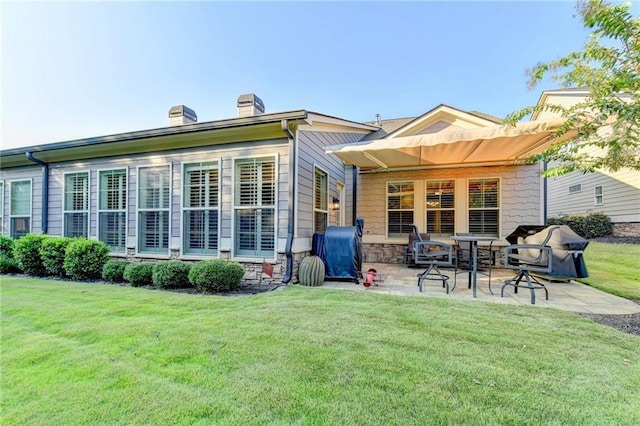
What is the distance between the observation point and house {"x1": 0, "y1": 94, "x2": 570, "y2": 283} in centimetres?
516

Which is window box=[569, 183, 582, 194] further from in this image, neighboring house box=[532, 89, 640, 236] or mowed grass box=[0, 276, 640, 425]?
mowed grass box=[0, 276, 640, 425]

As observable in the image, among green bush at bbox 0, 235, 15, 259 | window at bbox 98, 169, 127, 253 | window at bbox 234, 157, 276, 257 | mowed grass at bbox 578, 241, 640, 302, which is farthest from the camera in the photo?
green bush at bbox 0, 235, 15, 259

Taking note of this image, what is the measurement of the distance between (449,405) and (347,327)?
1.28 metres

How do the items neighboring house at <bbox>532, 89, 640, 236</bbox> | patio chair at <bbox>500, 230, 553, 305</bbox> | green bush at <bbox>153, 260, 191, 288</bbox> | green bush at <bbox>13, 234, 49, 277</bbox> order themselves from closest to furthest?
patio chair at <bbox>500, 230, 553, 305</bbox> → green bush at <bbox>153, 260, 191, 288</bbox> → green bush at <bbox>13, 234, 49, 277</bbox> → neighboring house at <bbox>532, 89, 640, 236</bbox>

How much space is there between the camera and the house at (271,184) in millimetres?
5156

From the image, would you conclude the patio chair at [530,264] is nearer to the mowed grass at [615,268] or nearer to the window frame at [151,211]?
the mowed grass at [615,268]

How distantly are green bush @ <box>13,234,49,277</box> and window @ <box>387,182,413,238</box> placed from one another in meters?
8.30

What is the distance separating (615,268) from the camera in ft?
21.0

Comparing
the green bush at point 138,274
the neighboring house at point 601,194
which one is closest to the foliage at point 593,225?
the neighboring house at point 601,194

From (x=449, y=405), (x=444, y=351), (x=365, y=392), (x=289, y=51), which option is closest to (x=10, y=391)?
(x=365, y=392)

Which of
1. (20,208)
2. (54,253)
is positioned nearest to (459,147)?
(54,253)

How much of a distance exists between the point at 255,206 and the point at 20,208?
25.5ft

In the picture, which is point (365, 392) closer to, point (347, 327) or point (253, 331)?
point (347, 327)

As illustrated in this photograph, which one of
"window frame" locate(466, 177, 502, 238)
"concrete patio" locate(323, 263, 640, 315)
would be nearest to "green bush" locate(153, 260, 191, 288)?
"concrete patio" locate(323, 263, 640, 315)
